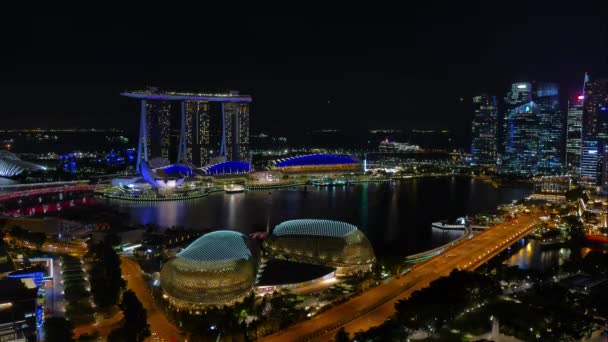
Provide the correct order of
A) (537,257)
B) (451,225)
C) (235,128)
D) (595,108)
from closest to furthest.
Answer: (537,257), (451,225), (595,108), (235,128)

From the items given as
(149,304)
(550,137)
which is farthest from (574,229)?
(550,137)

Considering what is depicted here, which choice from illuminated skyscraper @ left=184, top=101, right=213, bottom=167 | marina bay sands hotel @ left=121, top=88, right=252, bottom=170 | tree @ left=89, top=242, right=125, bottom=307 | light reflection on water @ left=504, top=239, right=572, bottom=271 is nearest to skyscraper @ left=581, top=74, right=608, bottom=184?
light reflection on water @ left=504, top=239, right=572, bottom=271

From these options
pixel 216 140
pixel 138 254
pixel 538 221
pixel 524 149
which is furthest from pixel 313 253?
pixel 524 149

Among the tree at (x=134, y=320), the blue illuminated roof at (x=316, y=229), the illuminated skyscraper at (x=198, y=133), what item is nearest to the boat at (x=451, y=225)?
the blue illuminated roof at (x=316, y=229)

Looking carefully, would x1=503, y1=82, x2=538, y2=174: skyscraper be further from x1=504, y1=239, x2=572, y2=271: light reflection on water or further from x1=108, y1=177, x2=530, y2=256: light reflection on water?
x1=504, y1=239, x2=572, y2=271: light reflection on water

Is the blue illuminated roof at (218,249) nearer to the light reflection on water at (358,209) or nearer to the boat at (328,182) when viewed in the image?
the light reflection on water at (358,209)

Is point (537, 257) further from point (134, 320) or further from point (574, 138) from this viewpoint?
point (574, 138)

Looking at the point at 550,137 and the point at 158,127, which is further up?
the point at 158,127

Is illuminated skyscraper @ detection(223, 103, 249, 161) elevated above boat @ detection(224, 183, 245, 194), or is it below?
above
